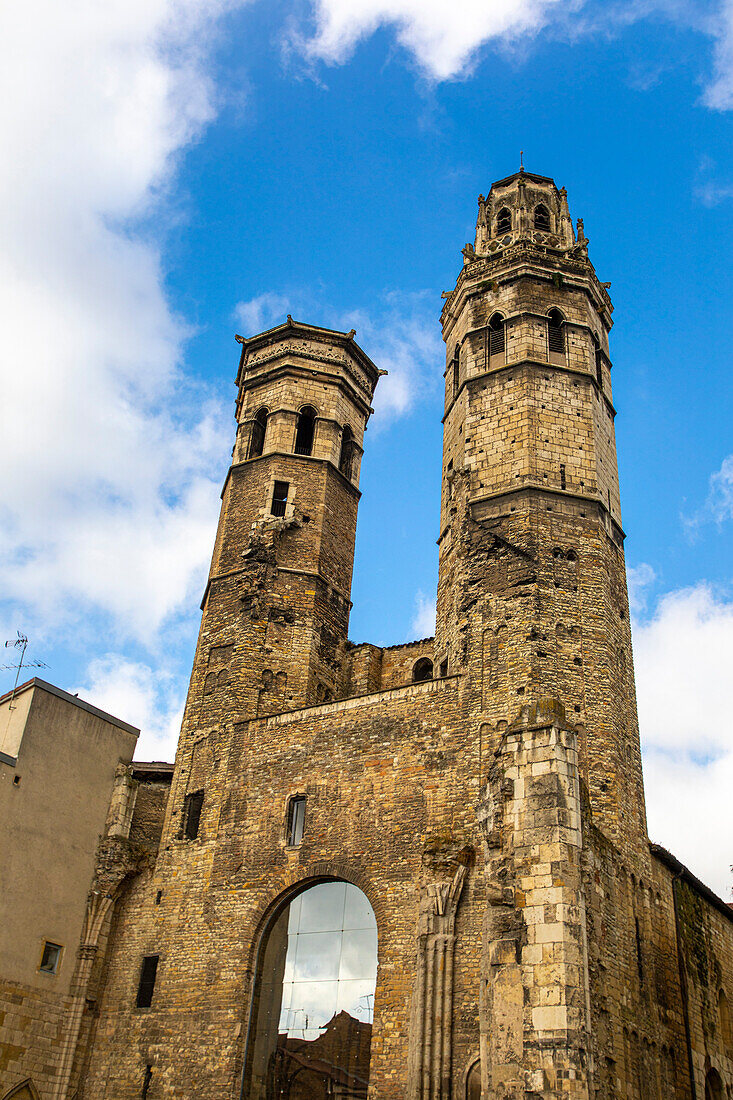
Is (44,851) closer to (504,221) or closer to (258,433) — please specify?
(258,433)

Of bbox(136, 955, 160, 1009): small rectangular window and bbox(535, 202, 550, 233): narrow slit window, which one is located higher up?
bbox(535, 202, 550, 233): narrow slit window

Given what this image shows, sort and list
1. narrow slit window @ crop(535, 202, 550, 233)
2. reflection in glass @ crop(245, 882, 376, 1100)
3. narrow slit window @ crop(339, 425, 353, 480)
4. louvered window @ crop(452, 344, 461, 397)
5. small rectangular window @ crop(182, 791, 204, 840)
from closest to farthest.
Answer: reflection in glass @ crop(245, 882, 376, 1100)
small rectangular window @ crop(182, 791, 204, 840)
louvered window @ crop(452, 344, 461, 397)
narrow slit window @ crop(535, 202, 550, 233)
narrow slit window @ crop(339, 425, 353, 480)

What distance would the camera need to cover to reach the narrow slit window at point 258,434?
28.2 meters

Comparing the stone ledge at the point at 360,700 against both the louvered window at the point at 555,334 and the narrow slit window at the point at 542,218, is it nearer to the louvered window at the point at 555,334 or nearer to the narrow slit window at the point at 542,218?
the louvered window at the point at 555,334

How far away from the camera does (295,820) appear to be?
2036cm

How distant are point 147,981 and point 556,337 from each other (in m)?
16.9

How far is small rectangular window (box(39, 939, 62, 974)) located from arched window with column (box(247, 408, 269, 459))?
13.2m

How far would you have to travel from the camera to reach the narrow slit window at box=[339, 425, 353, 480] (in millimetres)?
28766

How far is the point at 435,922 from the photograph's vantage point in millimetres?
17156

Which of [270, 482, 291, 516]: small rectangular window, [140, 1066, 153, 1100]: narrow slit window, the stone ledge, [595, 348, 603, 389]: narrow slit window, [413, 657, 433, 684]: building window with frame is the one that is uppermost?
[595, 348, 603, 389]: narrow slit window

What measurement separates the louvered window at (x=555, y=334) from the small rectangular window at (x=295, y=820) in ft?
38.3

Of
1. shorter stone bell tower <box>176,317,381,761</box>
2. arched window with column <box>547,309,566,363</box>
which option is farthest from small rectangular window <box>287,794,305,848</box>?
arched window with column <box>547,309,566,363</box>

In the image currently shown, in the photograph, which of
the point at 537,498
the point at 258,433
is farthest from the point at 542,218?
the point at 537,498

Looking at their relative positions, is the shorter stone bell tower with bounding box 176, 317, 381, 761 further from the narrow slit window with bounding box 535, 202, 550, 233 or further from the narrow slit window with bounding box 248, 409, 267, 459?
the narrow slit window with bounding box 535, 202, 550, 233
